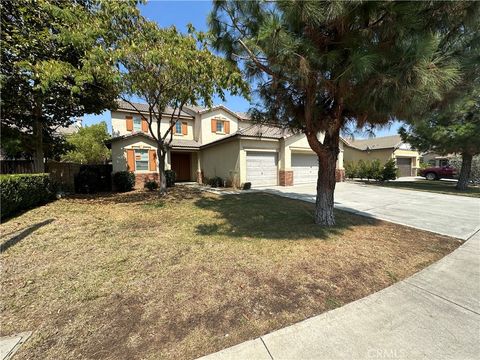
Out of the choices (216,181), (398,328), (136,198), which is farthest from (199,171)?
(398,328)

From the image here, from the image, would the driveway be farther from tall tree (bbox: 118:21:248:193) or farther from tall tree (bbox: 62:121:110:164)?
tall tree (bbox: 62:121:110:164)

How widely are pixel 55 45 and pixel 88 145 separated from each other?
50.0 ft

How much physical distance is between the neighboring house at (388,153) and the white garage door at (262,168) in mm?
13925

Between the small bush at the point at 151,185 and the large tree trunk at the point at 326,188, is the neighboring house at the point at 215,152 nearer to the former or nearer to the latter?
the small bush at the point at 151,185

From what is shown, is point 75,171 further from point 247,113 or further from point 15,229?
point 247,113

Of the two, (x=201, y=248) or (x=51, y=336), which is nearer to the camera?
(x=51, y=336)

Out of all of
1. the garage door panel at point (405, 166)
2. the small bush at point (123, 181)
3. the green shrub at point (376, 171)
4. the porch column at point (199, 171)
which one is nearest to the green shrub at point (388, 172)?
the green shrub at point (376, 171)

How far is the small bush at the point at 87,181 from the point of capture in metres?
12.8

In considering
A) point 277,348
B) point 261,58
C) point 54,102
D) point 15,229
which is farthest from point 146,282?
point 54,102

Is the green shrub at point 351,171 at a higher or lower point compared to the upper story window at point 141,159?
lower

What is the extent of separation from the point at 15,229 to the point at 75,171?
8563mm

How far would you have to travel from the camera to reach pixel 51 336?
90.7 inches

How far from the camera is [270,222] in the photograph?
636cm

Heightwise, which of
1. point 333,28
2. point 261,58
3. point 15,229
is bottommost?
point 15,229
